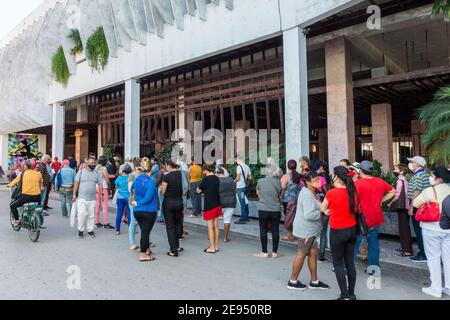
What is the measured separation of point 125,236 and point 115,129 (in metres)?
11.1

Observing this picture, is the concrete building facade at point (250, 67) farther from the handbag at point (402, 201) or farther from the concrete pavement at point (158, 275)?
the concrete pavement at point (158, 275)

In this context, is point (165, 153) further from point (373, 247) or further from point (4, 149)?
point (4, 149)

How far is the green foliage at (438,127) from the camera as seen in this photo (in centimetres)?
755

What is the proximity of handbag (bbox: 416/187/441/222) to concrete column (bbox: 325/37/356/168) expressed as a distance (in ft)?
22.9

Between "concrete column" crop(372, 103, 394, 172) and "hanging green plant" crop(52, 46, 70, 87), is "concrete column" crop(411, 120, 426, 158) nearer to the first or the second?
"concrete column" crop(372, 103, 394, 172)

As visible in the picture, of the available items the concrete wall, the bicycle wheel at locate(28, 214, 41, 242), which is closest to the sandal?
the bicycle wheel at locate(28, 214, 41, 242)

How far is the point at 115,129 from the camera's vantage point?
17844 mm

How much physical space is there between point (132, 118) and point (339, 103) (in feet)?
28.8

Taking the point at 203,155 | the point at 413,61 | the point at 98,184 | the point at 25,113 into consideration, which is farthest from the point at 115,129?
the point at 413,61

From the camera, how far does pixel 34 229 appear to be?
716 cm

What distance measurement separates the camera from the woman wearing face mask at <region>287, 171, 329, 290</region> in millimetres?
4490

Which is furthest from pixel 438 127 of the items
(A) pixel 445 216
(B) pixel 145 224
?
(B) pixel 145 224

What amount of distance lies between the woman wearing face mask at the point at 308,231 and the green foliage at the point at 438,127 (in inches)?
182

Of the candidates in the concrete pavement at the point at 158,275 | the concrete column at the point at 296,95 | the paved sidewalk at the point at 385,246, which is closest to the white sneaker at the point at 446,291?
the concrete pavement at the point at 158,275
